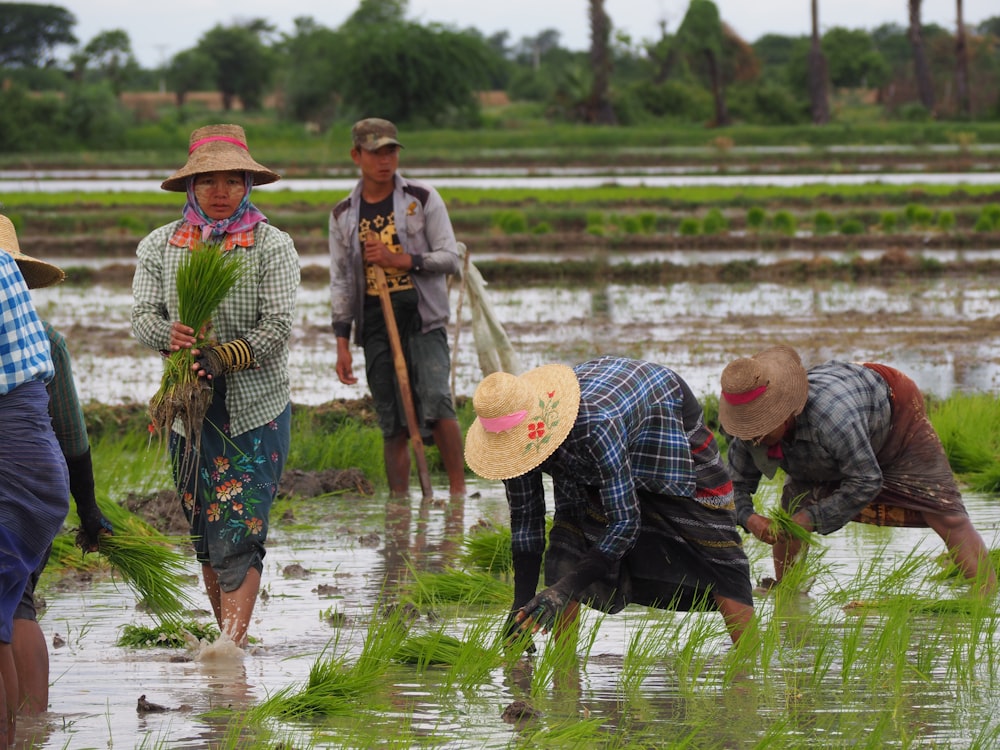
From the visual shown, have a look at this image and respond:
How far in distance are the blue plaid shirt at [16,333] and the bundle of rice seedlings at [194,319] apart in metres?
0.96

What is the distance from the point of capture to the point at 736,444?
4.48 metres

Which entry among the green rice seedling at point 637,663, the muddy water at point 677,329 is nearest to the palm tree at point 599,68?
the muddy water at point 677,329

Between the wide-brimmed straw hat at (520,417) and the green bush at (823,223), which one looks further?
the green bush at (823,223)

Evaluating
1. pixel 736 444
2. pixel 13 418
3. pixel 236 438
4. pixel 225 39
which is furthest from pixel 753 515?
pixel 225 39

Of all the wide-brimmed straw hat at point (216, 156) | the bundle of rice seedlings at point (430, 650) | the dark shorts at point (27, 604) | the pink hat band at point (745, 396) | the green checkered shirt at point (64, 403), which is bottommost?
the bundle of rice seedlings at point (430, 650)

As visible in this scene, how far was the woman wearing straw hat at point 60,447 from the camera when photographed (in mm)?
3488

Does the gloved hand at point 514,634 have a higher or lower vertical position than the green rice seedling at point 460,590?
higher

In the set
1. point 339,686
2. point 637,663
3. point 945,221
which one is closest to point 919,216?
point 945,221

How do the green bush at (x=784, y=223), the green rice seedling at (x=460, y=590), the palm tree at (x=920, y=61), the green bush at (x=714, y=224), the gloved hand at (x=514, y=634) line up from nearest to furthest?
the gloved hand at (x=514, y=634) < the green rice seedling at (x=460, y=590) < the green bush at (x=784, y=223) < the green bush at (x=714, y=224) < the palm tree at (x=920, y=61)

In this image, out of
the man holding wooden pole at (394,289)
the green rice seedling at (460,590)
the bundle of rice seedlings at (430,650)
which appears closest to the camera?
the bundle of rice seedlings at (430,650)

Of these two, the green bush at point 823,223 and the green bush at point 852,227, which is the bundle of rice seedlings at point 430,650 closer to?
the green bush at point 852,227

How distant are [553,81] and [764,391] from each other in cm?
5714

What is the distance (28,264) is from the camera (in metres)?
3.54

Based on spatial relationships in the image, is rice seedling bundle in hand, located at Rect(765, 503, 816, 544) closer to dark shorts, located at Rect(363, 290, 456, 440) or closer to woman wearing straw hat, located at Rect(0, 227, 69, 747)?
woman wearing straw hat, located at Rect(0, 227, 69, 747)
